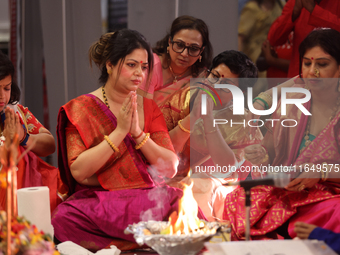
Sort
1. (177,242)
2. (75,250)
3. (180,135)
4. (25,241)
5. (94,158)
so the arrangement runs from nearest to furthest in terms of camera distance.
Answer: (25,241)
(177,242)
(75,250)
(94,158)
(180,135)

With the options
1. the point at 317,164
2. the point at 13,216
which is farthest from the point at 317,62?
the point at 13,216

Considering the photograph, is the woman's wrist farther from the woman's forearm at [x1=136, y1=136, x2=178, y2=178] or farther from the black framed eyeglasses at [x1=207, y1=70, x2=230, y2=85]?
the black framed eyeglasses at [x1=207, y1=70, x2=230, y2=85]

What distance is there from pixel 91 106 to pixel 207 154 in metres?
0.83

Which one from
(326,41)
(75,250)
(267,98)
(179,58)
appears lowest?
(75,250)

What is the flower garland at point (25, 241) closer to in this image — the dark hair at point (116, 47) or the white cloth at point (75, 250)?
the white cloth at point (75, 250)

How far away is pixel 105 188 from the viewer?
81.7 inches

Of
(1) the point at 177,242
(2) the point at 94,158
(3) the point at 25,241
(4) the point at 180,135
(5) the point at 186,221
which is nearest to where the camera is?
(3) the point at 25,241

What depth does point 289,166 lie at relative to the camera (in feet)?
6.91

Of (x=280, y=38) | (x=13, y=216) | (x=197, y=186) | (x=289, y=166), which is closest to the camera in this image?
(x=13, y=216)

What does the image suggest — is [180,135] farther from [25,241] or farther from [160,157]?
[25,241]

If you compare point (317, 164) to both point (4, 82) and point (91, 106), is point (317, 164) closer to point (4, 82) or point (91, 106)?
point (91, 106)

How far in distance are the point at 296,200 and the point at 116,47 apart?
1.29 meters

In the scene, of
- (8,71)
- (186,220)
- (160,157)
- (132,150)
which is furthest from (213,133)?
(8,71)

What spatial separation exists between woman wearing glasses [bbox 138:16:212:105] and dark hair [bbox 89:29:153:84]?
0.28 meters
